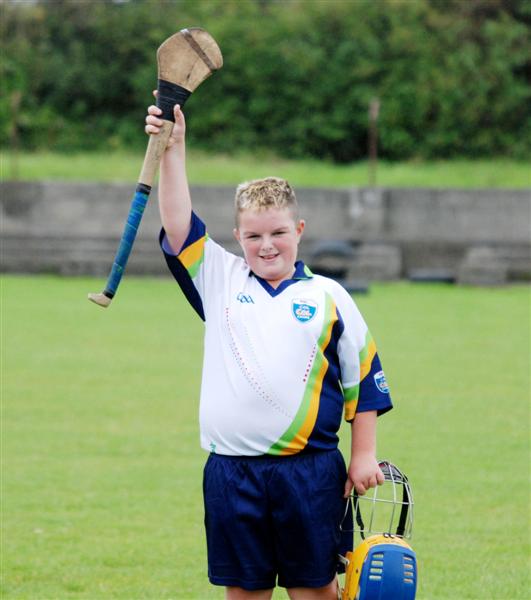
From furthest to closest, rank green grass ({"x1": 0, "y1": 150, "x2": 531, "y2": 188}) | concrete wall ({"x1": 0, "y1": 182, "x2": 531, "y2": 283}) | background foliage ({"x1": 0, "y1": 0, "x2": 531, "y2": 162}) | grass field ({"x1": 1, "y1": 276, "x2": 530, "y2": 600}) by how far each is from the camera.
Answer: background foliage ({"x1": 0, "y1": 0, "x2": 531, "y2": 162}), green grass ({"x1": 0, "y1": 150, "x2": 531, "y2": 188}), concrete wall ({"x1": 0, "y1": 182, "x2": 531, "y2": 283}), grass field ({"x1": 1, "y1": 276, "x2": 530, "y2": 600})

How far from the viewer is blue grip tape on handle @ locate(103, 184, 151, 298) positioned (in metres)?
3.27

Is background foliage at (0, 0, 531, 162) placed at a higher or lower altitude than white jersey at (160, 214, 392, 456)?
higher

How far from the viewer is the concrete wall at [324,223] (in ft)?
75.3

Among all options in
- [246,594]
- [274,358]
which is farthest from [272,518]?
[274,358]

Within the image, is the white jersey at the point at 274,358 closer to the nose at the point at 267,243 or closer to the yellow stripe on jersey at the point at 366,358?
the yellow stripe on jersey at the point at 366,358

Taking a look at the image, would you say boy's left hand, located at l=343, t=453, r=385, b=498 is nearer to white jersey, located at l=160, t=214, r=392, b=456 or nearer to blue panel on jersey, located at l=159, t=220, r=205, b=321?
white jersey, located at l=160, t=214, r=392, b=456

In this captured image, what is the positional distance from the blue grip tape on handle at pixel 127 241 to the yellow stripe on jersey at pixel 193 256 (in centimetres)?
19

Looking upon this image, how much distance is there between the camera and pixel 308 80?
31.6 m

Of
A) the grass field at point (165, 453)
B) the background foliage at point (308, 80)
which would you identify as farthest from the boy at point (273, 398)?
the background foliage at point (308, 80)

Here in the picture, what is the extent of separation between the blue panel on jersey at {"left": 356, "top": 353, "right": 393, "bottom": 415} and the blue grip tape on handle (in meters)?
0.74

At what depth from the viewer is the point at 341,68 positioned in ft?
103

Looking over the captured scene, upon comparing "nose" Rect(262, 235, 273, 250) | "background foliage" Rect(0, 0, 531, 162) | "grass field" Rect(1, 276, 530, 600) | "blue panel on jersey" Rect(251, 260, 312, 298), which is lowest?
"grass field" Rect(1, 276, 530, 600)

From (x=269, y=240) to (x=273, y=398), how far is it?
433 millimetres

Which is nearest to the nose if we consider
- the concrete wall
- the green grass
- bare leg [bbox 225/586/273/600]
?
bare leg [bbox 225/586/273/600]
